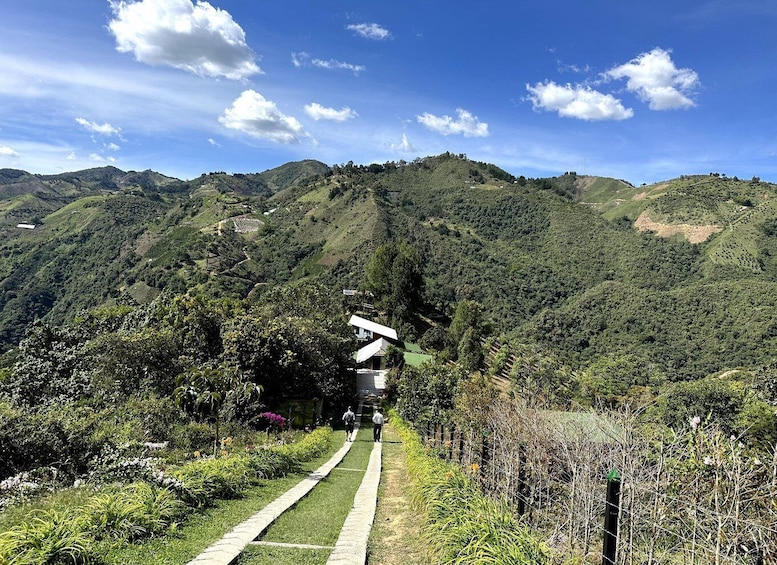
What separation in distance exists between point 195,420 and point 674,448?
15706mm

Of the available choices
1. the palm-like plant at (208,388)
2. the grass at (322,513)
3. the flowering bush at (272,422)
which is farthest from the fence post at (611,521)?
the flowering bush at (272,422)

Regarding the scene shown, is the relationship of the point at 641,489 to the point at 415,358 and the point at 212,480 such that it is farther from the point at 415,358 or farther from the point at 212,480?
the point at 415,358

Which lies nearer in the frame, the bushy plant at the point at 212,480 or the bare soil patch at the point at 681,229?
the bushy plant at the point at 212,480

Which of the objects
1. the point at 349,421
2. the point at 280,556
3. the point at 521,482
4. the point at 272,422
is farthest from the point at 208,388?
the point at 521,482

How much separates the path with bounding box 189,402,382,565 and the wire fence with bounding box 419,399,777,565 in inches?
83.4

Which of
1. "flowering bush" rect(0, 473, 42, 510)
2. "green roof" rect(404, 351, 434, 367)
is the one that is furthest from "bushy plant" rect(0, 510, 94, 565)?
"green roof" rect(404, 351, 434, 367)

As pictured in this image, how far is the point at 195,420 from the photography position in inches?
688

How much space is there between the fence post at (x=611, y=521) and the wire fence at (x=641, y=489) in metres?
0.03

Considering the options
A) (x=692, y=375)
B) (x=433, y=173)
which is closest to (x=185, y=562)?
(x=692, y=375)

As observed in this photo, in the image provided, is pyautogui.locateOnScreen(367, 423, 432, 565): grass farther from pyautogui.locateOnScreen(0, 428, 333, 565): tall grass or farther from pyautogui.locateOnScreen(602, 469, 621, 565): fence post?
pyautogui.locateOnScreen(0, 428, 333, 565): tall grass

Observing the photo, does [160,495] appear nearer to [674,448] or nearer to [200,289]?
[674,448]

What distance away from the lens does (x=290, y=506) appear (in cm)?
793

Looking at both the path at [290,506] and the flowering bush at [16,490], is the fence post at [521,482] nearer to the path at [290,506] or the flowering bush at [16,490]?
the path at [290,506]

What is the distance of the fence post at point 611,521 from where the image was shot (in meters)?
3.96
